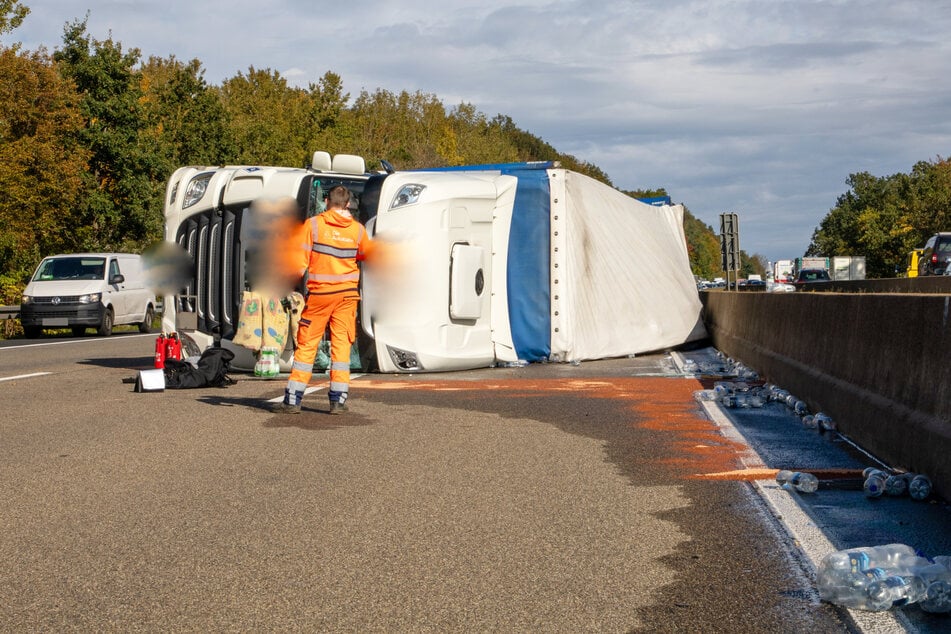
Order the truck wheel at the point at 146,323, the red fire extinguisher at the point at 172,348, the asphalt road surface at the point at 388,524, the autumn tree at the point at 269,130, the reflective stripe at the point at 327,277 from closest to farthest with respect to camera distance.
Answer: the asphalt road surface at the point at 388,524 → the reflective stripe at the point at 327,277 → the red fire extinguisher at the point at 172,348 → the truck wheel at the point at 146,323 → the autumn tree at the point at 269,130

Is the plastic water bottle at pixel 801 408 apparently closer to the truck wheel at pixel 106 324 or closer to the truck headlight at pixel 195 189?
the truck headlight at pixel 195 189

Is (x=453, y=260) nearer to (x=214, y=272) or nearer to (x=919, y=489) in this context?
(x=214, y=272)

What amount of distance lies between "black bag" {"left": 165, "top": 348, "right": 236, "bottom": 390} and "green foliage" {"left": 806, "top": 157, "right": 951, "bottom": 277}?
3658 inches

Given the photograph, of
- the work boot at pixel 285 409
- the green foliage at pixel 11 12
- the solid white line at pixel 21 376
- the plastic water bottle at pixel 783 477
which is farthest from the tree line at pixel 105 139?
the plastic water bottle at pixel 783 477

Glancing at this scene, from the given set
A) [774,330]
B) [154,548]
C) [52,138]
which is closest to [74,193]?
[52,138]

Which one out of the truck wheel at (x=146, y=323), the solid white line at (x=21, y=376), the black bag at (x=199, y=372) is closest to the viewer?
the black bag at (x=199, y=372)

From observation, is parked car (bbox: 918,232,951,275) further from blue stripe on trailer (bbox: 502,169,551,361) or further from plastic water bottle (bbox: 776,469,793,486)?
plastic water bottle (bbox: 776,469,793,486)

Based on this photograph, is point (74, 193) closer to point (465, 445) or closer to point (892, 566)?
point (465, 445)

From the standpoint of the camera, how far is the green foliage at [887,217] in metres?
101

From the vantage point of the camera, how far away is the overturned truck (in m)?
14.9

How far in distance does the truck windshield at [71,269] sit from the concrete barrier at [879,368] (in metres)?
19.5

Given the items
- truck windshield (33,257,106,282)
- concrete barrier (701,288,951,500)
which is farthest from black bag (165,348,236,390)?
truck windshield (33,257,106,282)

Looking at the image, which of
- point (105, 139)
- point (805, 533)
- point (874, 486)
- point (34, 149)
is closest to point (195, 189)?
point (874, 486)

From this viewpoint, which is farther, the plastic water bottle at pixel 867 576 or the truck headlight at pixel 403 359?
the truck headlight at pixel 403 359
